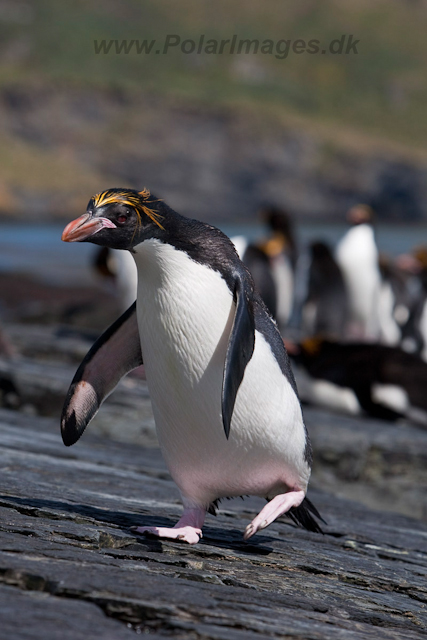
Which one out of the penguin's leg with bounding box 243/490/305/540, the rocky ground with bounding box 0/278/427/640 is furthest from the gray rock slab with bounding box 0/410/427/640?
the penguin's leg with bounding box 243/490/305/540

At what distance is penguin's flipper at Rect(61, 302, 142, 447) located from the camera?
3729mm

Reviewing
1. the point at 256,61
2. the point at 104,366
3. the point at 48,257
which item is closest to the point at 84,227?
the point at 104,366

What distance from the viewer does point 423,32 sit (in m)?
168

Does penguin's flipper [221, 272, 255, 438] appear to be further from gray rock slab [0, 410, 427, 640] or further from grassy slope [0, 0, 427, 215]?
grassy slope [0, 0, 427, 215]

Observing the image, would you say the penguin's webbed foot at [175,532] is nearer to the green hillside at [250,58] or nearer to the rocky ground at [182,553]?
the rocky ground at [182,553]

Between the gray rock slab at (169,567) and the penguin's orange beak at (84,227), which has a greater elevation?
the penguin's orange beak at (84,227)

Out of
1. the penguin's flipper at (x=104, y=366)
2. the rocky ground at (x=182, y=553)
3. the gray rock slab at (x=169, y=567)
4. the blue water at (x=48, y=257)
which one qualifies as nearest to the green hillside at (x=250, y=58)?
the blue water at (x=48, y=257)

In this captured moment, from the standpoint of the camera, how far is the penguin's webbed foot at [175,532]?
3311 mm

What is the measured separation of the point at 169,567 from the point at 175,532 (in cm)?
44

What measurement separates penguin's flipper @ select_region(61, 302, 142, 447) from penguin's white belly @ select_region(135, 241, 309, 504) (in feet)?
0.90

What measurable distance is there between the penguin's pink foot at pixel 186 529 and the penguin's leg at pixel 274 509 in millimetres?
202

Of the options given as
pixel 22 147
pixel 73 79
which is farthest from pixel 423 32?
pixel 22 147

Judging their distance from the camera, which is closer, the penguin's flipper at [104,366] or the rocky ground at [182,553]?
the rocky ground at [182,553]

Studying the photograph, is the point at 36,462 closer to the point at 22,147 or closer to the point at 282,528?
the point at 282,528
